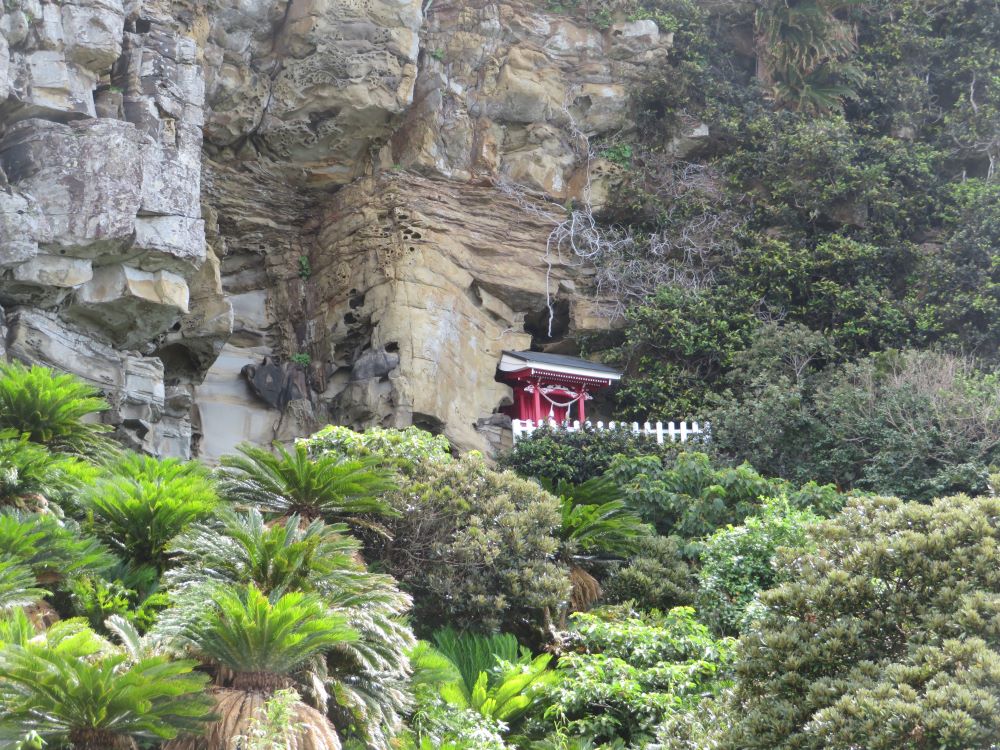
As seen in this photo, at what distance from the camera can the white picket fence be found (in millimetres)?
20484

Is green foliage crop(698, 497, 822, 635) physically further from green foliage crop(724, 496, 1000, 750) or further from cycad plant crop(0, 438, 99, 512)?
cycad plant crop(0, 438, 99, 512)

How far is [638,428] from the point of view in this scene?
68.8 feet

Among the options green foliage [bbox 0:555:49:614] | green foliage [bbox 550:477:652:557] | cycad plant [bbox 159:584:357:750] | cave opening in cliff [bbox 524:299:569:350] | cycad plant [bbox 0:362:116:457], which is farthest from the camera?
cave opening in cliff [bbox 524:299:569:350]

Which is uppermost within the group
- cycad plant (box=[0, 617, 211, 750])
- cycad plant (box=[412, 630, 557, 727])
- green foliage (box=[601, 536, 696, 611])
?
cycad plant (box=[0, 617, 211, 750])

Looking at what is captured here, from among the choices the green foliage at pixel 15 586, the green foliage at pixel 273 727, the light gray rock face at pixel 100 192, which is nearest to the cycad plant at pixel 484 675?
the green foliage at pixel 273 727

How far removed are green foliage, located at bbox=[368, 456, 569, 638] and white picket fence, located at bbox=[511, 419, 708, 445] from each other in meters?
7.42

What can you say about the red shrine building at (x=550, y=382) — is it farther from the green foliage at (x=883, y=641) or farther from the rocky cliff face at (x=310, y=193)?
the green foliage at (x=883, y=641)

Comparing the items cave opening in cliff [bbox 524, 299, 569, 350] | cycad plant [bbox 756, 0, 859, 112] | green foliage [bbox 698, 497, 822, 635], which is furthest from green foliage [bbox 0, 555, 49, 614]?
cycad plant [bbox 756, 0, 859, 112]

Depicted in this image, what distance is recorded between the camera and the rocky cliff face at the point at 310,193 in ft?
55.9

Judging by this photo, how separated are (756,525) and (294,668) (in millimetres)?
6509

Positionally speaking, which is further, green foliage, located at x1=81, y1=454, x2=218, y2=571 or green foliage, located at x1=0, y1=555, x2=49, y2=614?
green foliage, located at x1=81, y1=454, x2=218, y2=571

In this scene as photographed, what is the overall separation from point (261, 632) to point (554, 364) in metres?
15.0

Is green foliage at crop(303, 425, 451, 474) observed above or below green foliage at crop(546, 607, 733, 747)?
above

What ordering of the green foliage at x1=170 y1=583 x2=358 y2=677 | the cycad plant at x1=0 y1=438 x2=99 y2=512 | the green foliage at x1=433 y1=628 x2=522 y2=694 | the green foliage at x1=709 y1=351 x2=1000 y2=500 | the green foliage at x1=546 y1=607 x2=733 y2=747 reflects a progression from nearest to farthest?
1. the green foliage at x1=170 y1=583 x2=358 y2=677
2. the cycad plant at x1=0 y1=438 x2=99 y2=512
3. the green foliage at x1=546 y1=607 x2=733 y2=747
4. the green foliage at x1=433 y1=628 x2=522 y2=694
5. the green foliage at x1=709 y1=351 x2=1000 y2=500
